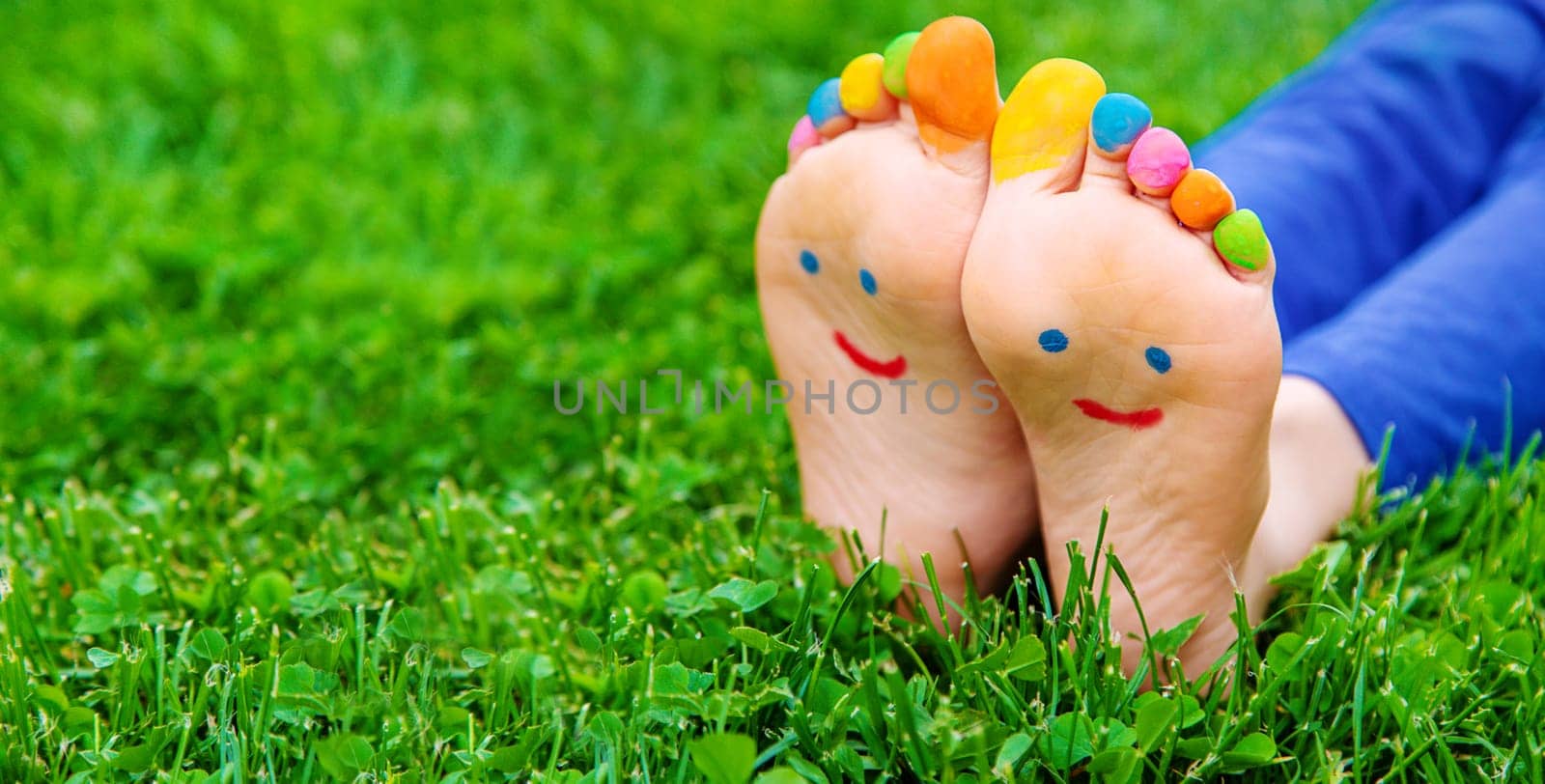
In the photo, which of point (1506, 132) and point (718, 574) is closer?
point (718, 574)

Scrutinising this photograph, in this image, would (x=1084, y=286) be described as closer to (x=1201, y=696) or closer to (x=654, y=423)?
(x=1201, y=696)

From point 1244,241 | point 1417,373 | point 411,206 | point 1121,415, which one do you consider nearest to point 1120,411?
point 1121,415

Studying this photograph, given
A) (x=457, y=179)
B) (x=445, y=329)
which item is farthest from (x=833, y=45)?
(x=445, y=329)

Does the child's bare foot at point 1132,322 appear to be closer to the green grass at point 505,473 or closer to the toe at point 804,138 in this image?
the green grass at point 505,473

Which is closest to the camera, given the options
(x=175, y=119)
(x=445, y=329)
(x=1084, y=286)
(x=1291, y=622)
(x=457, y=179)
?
(x=1084, y=286)

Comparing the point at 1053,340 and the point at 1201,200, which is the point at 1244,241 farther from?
the point at 1053,340

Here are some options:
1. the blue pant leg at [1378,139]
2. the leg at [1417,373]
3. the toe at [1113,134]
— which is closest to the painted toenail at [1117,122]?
the toe at [1113,134]
